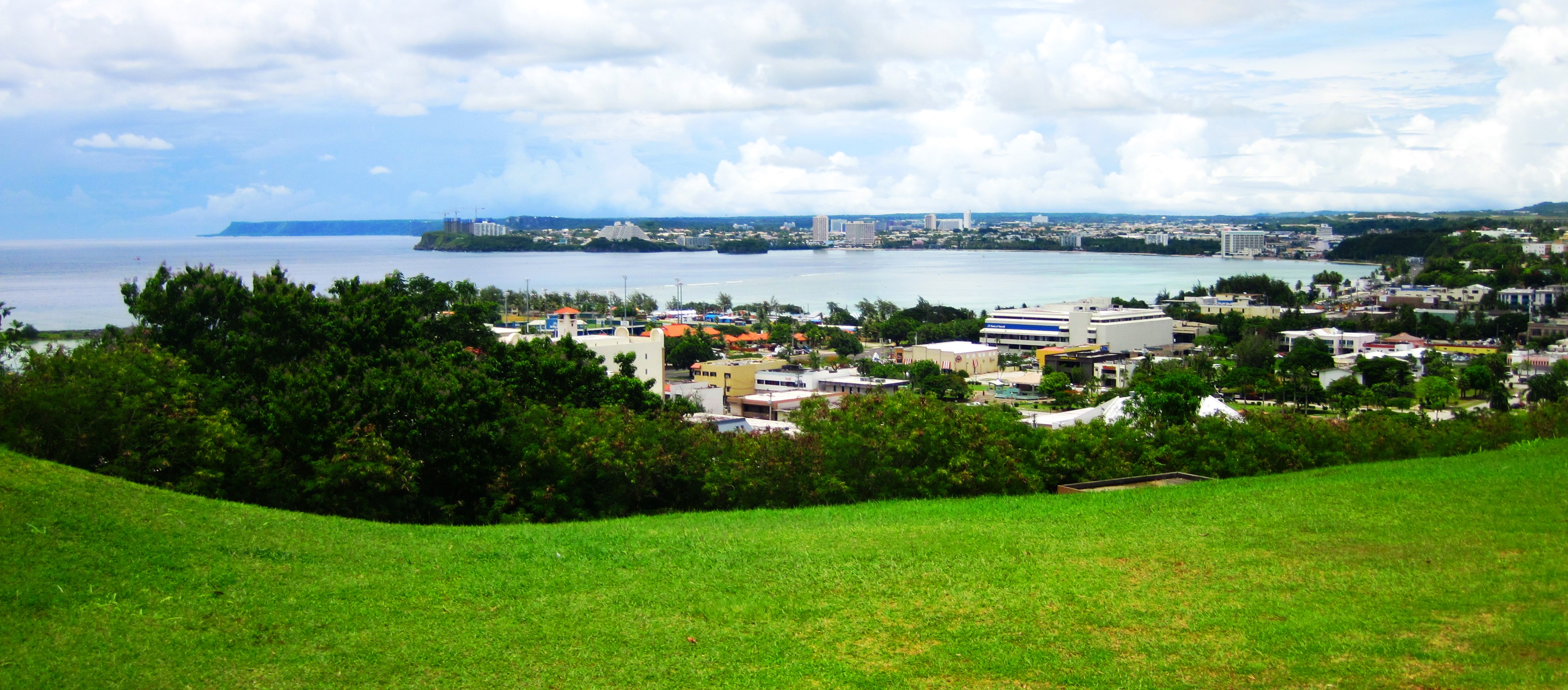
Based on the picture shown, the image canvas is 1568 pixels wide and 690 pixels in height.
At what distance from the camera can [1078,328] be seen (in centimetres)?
4394

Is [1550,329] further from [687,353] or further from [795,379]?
[687,353]

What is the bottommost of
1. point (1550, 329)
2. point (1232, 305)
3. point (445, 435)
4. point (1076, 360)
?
point (1076, 360)

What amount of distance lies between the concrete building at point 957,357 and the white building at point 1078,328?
459cm

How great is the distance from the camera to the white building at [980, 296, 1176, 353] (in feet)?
144

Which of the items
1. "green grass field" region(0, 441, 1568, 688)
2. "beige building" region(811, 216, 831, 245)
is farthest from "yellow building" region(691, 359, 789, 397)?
"beige building" region(811, 216, 831, 245)

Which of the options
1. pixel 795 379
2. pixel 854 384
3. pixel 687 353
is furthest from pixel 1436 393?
pixel 687 353

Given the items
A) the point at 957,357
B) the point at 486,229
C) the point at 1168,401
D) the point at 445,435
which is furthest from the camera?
the point at 486,229

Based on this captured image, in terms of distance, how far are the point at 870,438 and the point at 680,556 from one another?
409cm

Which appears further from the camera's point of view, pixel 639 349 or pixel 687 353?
pixel 687 353

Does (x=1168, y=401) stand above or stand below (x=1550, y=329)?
above

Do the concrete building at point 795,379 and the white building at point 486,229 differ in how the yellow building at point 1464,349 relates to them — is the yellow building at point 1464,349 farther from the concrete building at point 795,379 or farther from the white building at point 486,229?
the white building at point 486,229

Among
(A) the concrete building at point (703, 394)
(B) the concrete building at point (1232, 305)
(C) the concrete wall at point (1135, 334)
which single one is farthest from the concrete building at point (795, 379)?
(B) the concrete building at point (1232, 305)

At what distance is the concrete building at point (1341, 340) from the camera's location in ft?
131

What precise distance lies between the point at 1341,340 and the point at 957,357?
1491 centimetres
